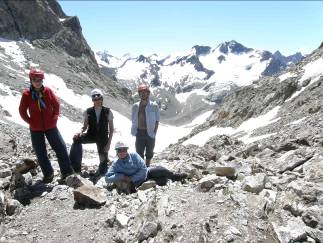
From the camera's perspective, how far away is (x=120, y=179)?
517 inches

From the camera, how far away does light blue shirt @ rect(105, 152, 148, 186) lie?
1316cm

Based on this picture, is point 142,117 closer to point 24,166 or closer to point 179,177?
point 179,177

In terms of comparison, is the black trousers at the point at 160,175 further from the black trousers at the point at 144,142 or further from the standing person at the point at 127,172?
the black trousers at the point at 144,142

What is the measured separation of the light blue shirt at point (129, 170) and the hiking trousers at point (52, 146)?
1.59 m

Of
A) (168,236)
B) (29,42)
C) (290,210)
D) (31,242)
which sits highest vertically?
(29,42)

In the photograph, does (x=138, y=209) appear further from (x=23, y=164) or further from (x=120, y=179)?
(x=23, y=164)

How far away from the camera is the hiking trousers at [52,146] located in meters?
13.5

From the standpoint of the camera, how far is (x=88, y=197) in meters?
12.3

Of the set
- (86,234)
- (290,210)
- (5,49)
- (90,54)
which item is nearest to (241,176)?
(290,210)

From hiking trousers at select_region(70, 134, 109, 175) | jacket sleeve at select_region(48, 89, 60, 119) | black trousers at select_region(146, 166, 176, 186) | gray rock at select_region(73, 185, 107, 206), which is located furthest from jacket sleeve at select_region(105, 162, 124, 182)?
jacket sleeve at select_region(48, 89, 60, 119)

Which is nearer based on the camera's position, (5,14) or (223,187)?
(223,187)

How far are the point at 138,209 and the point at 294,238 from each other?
3830 millimetres

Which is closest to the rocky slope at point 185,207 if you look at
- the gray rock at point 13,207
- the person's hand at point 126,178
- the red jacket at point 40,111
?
the gray rock at point 13,207

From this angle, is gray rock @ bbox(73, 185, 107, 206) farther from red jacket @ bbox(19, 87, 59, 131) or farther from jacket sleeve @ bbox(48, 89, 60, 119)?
jacket sleeve @ bbox(48, 89, 60, 119)
